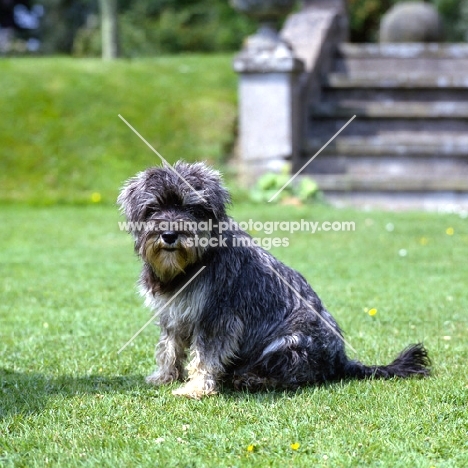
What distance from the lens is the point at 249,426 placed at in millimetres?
4531

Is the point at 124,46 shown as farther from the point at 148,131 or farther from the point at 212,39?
the point at 148,131

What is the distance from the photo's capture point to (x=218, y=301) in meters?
5.19

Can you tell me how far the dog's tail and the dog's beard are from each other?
1376mm

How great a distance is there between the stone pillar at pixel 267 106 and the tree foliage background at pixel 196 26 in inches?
516

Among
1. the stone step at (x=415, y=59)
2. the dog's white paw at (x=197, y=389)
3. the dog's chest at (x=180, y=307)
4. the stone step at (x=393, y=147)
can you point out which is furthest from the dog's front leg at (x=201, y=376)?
the stone step at (x=415, y=59)

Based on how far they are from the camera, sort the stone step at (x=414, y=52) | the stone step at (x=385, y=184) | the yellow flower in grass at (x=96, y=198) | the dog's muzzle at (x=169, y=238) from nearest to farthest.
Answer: the dog's muzzle at (x=169, y=238) → the stone step at (x=385, y=184) → the yellow flower in grass at (x=96, y=198) → the stone step at (x=414, y=52)

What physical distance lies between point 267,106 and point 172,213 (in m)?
8.52

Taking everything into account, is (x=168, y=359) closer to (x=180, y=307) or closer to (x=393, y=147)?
(x=180, y=307)

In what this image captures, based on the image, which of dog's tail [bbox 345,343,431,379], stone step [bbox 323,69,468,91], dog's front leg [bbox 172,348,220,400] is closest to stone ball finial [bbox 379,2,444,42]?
stone step [bbox 323,69,468,91]

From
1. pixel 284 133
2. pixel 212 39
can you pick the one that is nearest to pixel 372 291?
pixel 284 133

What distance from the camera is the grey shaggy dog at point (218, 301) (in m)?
4.98

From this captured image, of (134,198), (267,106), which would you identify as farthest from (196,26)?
(134,198)

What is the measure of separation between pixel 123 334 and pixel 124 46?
23.0 meters

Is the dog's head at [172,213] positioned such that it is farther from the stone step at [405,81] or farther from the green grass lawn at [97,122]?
the stone step at [405,81]
